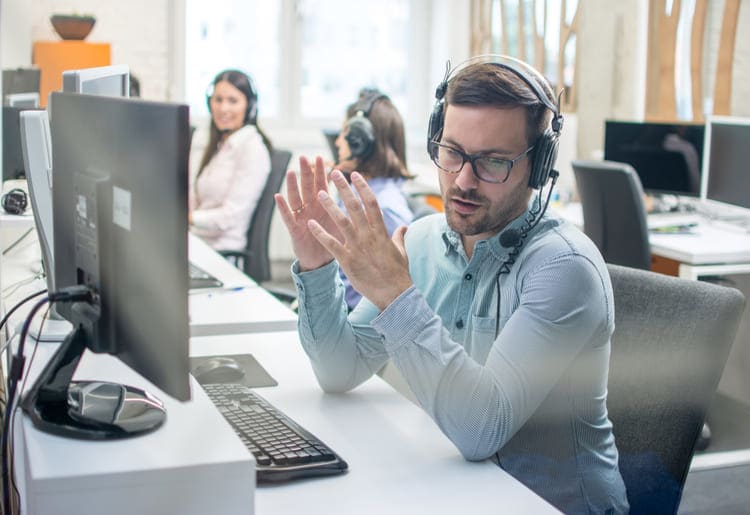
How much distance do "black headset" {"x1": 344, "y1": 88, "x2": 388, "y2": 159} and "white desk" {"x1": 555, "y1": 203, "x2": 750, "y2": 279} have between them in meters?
0.75

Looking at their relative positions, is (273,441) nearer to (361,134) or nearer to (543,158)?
(543,158)

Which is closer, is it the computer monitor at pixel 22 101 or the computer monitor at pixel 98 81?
the computer monitor at pixel 98 81

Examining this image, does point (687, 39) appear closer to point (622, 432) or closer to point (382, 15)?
point (382, 15)

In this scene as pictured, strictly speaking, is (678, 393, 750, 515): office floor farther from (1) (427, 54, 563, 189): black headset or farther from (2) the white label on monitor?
(2) the white label on monitor

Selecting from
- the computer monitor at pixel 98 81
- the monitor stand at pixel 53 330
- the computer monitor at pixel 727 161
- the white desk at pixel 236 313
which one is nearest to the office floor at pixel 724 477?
the computer monitor at pixel 727 161

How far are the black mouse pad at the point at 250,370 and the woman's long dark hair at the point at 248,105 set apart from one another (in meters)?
2.17

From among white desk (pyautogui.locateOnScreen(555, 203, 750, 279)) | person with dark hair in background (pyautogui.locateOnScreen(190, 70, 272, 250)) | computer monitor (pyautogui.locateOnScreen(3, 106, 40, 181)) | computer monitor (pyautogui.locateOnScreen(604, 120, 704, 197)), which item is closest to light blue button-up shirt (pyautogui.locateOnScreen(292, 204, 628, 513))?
computer monitor (pyautogui.locateOnScreen(3, 106, 40, 181))

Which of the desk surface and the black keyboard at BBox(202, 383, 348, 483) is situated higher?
the black keyboard at BBox(202, 383, 348, 483)

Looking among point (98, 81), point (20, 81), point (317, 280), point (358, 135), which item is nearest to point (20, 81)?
point (20, 81)

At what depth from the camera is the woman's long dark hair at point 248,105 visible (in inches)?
156

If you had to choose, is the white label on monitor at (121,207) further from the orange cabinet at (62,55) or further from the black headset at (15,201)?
the orange cabinet at (62,55)

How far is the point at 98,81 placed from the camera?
1646mm

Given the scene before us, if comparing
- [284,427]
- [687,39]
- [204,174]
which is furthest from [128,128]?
[687,39]

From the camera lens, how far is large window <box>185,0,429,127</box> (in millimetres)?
5984
